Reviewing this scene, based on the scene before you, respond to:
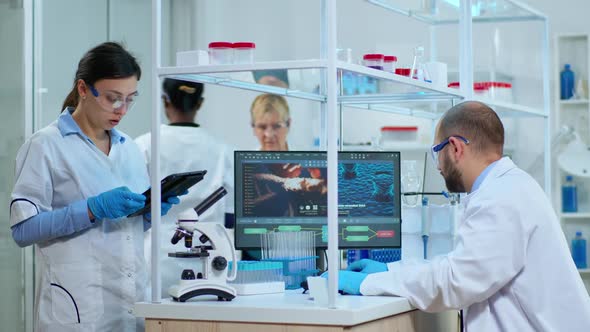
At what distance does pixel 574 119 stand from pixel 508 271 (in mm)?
3640

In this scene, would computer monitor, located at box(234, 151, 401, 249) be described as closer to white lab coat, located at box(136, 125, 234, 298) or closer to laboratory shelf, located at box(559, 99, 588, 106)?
white lab coat, located at box(136, 125, 234, 298)

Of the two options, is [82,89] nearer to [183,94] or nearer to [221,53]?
[221,53]

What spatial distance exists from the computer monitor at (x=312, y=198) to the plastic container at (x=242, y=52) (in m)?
0.42

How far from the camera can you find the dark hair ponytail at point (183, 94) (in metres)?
3.89

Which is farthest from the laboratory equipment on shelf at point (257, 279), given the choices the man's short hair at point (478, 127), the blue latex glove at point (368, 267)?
the man's short hair at point (478, 127)

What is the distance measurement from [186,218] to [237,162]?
0.39m

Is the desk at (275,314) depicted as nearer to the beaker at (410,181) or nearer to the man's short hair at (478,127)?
the man's short hair at (478,127)

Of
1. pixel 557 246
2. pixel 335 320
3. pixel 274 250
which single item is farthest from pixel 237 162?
pixel 557 246

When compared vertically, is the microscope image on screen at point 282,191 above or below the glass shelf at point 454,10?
below

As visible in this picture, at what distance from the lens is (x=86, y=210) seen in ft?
8.32

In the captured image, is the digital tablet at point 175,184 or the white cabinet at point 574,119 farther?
the white cabinet at point 574,119

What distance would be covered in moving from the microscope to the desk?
0.03 m

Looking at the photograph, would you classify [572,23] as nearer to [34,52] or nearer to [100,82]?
[34,52]

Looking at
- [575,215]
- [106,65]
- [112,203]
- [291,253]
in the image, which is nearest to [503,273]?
[291,253]
